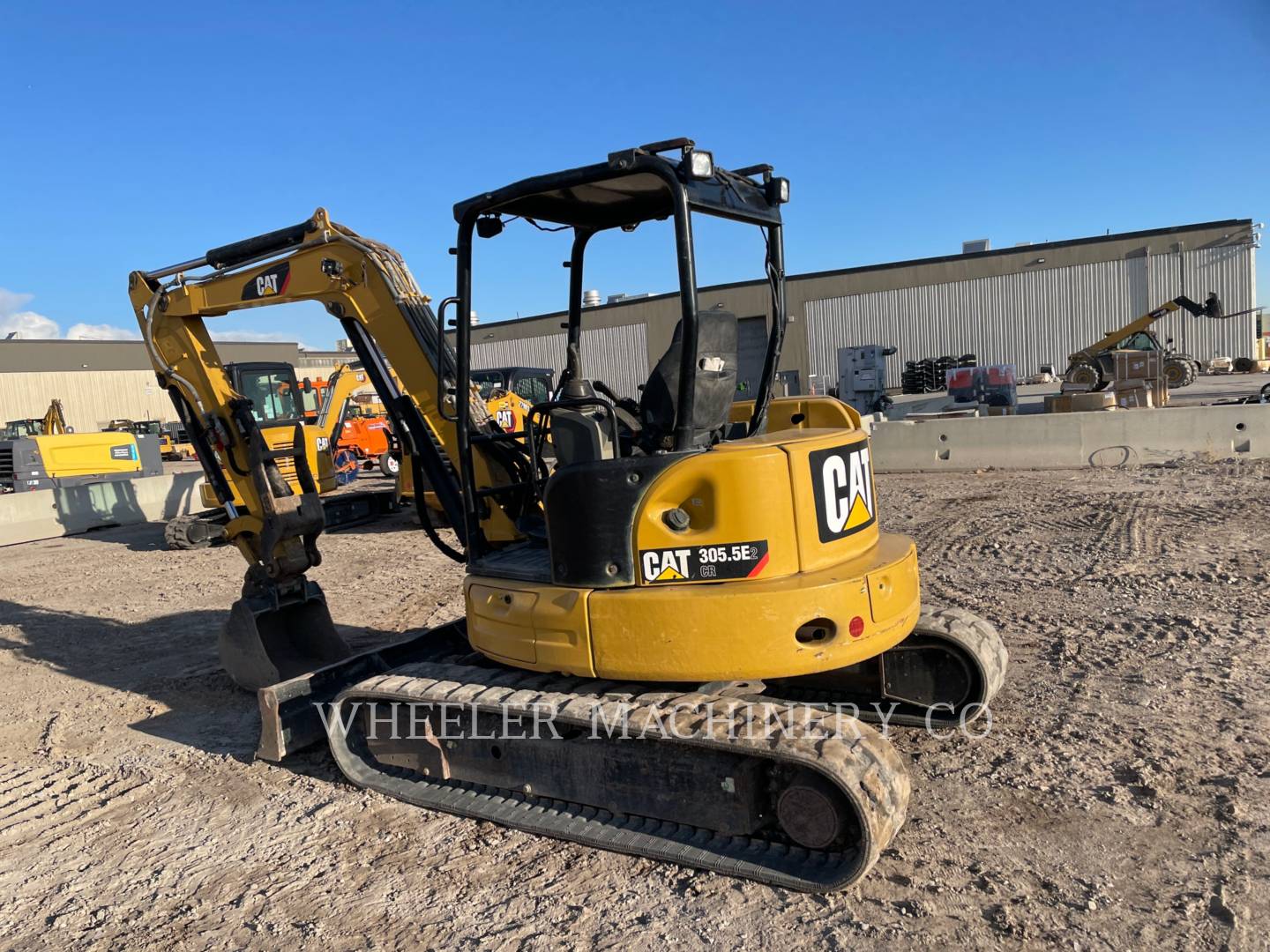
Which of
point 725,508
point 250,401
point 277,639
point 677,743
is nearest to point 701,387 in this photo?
point 725,508

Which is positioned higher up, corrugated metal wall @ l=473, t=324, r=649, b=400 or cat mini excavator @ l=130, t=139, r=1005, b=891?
corrugated metal wall @ l=473, t=324, r=649, b=400

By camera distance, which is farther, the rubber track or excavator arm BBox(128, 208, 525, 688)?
excavator arm BBox(128, 208, 525, 688)

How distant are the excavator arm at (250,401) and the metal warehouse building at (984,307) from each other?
29947 mm

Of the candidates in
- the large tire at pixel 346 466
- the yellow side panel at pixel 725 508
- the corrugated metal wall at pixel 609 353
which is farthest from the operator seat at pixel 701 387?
the corrugated metal wall at pixel 609 353

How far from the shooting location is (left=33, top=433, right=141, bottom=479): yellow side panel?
17.1m

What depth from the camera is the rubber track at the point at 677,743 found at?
3383 mm

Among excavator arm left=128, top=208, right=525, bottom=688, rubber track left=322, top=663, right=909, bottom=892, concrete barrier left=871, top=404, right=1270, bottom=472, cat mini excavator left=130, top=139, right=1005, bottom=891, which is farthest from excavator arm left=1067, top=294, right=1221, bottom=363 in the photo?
rubber track left=322, top=663, right=909, bottom=892

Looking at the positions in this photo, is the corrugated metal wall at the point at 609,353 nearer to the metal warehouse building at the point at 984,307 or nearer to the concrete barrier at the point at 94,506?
the metal warehouse building at the point at 984,307

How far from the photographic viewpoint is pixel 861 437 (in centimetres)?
429

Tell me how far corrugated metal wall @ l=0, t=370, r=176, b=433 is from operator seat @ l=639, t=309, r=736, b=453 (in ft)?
153

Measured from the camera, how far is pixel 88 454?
58.2 feet

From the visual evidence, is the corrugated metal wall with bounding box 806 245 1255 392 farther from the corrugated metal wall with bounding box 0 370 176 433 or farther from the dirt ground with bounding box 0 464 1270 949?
the dirt ground with bounding box 0 464 1270 949

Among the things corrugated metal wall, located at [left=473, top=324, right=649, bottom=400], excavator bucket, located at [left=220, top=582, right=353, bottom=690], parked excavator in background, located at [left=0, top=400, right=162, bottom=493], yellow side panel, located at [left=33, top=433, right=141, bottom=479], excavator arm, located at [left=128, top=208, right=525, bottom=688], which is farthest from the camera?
corrugated metal wall, located at [left=473, top=324, right=649, bottom=400]

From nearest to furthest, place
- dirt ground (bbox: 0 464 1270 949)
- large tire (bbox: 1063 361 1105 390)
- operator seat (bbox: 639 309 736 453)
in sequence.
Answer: dirt ground (bbox: 0 464 1270 949) → operator seat (bbox: 639 309 736 453) → large tire (bbox: 1063 361 1105 390)
